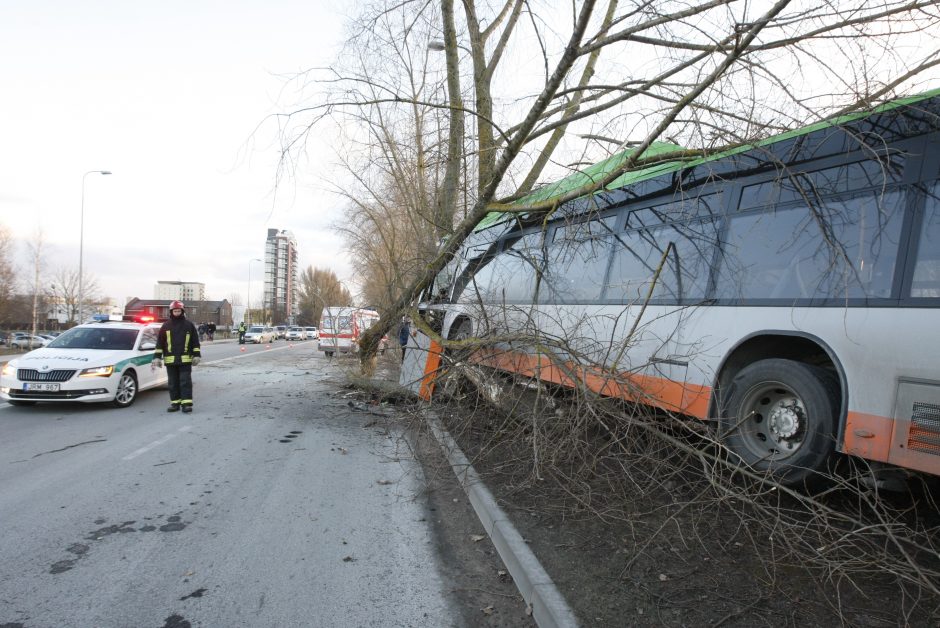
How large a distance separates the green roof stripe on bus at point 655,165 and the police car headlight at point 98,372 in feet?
22.7

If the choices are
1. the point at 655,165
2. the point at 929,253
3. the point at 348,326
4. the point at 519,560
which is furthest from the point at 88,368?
the point at 929,253

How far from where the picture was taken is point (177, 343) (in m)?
8.96

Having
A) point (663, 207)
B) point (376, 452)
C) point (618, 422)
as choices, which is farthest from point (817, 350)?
point (376, 452)

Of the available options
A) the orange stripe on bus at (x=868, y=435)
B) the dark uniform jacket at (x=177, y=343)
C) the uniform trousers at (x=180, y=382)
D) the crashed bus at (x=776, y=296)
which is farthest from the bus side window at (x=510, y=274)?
the uniform trousers at (x=180, y=382)

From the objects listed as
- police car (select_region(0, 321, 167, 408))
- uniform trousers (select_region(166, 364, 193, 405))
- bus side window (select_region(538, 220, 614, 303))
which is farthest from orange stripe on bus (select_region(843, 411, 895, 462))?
police car (select_region(0, 321, 167, 408))

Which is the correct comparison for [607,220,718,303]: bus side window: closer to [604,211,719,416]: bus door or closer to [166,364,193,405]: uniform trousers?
[604,211,719,416]: bus door

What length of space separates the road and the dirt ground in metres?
0.37

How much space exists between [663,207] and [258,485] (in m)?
4.95

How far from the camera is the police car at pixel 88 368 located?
834cm

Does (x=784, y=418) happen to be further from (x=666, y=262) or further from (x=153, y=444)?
(x=153, y=444)

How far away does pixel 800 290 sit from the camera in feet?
13.6

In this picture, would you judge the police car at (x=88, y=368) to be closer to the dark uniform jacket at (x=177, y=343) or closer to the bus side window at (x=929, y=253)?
the dark uniform jacket at (x=177, y=343)

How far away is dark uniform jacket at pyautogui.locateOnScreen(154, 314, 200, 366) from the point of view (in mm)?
8922

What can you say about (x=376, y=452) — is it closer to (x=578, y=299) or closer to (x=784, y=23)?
(x=578, y=299)
